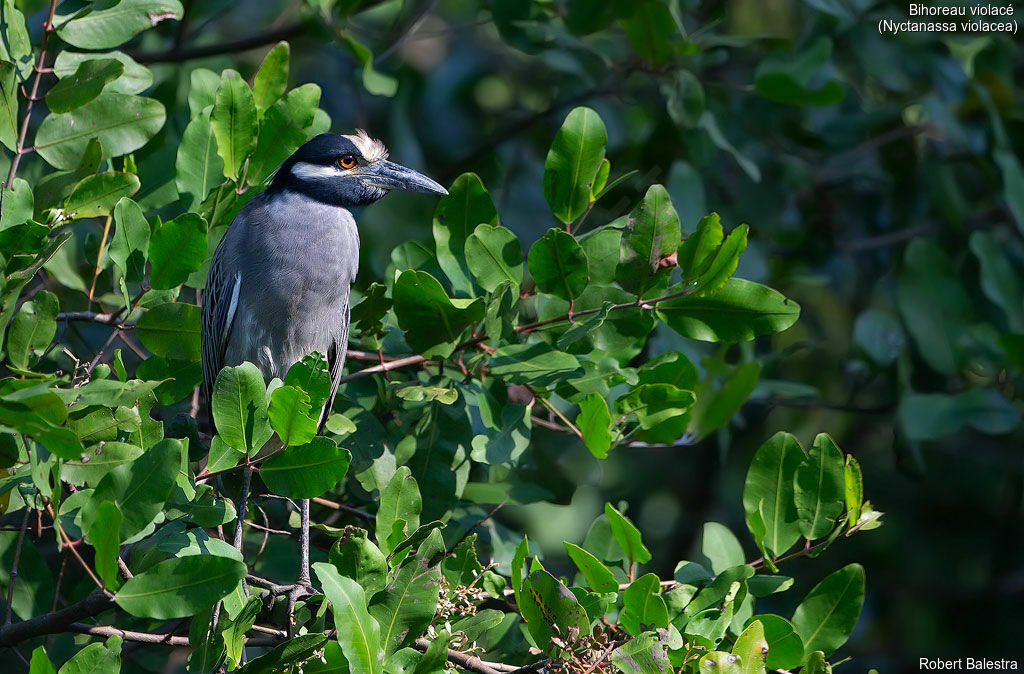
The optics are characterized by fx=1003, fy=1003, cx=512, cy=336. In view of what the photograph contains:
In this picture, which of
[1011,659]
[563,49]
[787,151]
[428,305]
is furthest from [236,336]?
[1011,659]

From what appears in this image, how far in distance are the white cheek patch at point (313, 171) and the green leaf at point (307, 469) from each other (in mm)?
1819

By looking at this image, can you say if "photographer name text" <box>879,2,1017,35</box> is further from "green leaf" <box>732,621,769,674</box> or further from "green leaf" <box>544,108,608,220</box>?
"green leaf" <box>732,621,769,674</box>

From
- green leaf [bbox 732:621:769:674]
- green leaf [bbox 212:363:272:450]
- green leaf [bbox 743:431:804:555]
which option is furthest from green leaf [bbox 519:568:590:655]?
green leaf [bbox 212:363:272:450]

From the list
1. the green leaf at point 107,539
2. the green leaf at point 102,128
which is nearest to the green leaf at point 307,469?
Result: the green leaf at point 107,539

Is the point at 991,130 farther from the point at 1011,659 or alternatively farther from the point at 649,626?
the point at 649,626

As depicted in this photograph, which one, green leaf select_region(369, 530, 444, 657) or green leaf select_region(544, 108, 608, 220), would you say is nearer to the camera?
green leaf select_region(369, 530, 444, 657)

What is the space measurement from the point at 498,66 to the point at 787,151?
2113 mm

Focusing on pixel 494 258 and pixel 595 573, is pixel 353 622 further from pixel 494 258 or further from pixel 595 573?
pixel 494 258

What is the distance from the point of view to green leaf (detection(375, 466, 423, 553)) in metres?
2.58

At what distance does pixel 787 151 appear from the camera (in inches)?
202

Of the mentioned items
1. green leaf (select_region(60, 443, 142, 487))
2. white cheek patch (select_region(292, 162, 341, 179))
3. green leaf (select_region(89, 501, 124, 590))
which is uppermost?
green leaf (select_region(89, 501, 124, 590))

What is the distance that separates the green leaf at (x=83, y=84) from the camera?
9.02 feet

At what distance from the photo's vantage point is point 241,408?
7.70 feet

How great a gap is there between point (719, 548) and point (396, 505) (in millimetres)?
945
